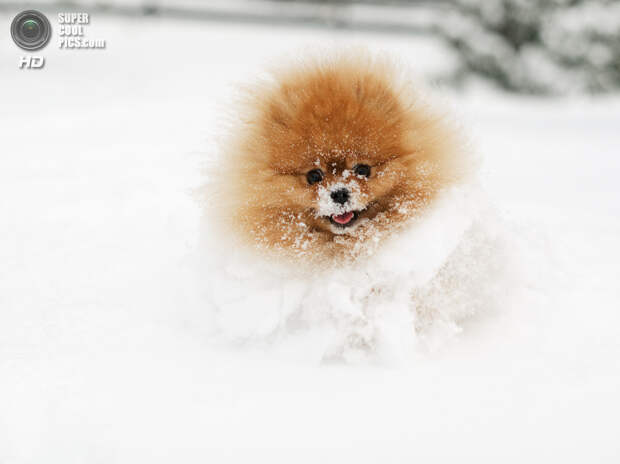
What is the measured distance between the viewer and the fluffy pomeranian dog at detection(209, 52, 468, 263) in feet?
4.85

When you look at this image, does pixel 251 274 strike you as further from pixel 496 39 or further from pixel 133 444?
pixel 496 39

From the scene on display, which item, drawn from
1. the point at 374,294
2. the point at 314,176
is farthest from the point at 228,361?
the point at 314,176

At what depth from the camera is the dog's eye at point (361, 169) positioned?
1495 mm

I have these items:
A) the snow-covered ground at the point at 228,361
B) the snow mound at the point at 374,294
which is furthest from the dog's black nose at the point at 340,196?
the snow-covered ground at the point at 228,361

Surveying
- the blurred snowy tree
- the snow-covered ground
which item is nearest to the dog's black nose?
the snow-covered ground

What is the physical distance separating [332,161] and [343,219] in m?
0.16

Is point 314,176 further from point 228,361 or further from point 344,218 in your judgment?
point 228,361

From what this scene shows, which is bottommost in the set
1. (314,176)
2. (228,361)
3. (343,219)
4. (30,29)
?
(228,361)

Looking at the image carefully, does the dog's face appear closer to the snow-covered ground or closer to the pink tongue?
the pink tongue

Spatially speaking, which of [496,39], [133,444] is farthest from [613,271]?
[496,39]

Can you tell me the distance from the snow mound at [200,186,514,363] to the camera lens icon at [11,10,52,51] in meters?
2.77

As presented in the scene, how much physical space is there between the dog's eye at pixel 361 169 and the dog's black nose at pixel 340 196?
0.08 meters

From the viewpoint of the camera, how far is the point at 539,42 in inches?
275

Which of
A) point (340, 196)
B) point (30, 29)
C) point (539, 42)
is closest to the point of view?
point (340, 196)
